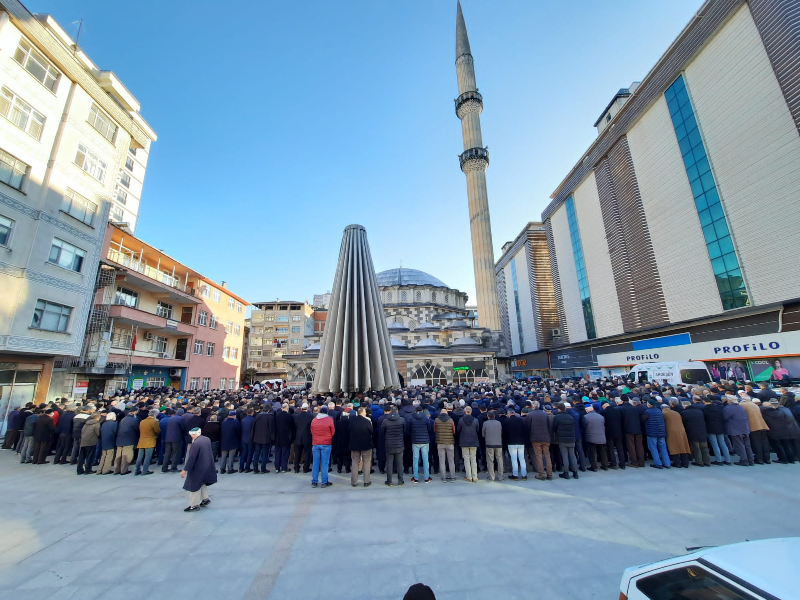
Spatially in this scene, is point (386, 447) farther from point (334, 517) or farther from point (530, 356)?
point (530, 356)

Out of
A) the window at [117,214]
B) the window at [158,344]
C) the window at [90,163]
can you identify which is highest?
the window at [117,214]

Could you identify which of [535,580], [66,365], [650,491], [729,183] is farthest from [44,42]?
[729,183]

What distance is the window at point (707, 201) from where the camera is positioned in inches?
849

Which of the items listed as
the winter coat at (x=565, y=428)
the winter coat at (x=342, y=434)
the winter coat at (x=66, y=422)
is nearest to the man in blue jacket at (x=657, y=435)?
the winter coat at (x=565, y=428)

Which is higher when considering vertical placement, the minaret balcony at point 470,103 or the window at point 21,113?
the minaret balcony at point 470,103

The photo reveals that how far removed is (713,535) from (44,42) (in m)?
29.7

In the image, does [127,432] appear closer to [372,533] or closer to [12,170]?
[372,533]

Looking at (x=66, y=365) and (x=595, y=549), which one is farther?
(x=66, y=365)

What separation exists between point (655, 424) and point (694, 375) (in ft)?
49.3

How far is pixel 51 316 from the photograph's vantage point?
1662cm

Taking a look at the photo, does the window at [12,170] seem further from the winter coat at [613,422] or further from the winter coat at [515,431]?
the winter coat at [613,422]

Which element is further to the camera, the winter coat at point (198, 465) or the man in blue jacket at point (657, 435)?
the man in blue jacket at point (657, 435)

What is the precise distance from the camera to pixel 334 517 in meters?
5.90

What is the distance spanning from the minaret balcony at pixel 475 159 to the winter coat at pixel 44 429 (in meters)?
48.8
